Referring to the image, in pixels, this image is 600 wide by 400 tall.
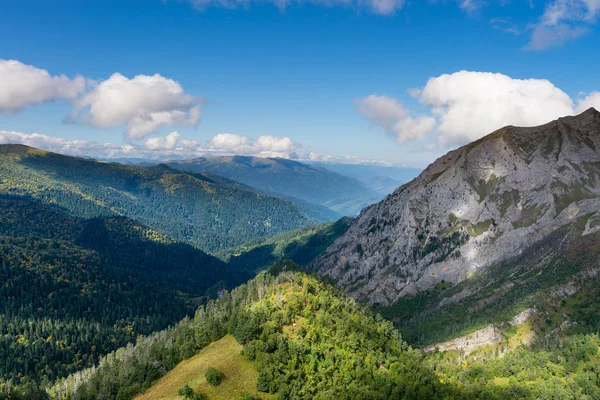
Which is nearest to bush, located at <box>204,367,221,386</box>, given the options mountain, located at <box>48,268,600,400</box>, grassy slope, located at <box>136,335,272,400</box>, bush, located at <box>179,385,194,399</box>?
mountain, located at <box>48,268,600,400</box>

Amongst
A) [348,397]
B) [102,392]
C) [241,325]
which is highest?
[241,325]

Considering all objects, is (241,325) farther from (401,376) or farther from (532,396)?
(532,396)

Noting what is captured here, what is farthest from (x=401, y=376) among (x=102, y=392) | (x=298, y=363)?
(x=102, y=392)

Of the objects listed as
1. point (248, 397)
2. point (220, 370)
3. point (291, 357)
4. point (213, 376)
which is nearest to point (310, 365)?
point (291, 357)

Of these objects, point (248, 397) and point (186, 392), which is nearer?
point (186, 392)

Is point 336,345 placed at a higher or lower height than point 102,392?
higher

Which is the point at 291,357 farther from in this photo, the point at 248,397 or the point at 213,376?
the point at 213,376
